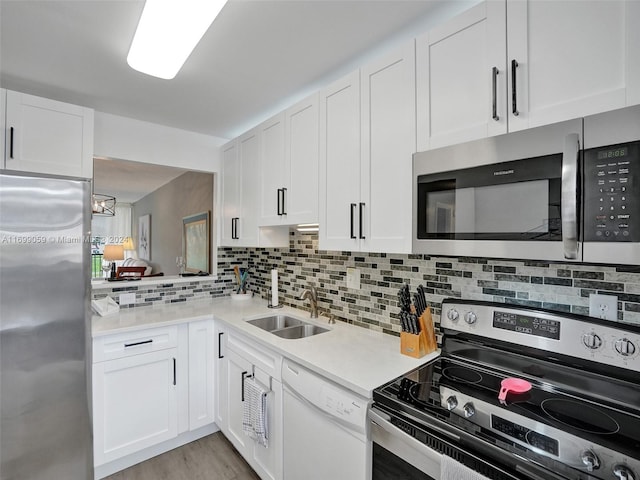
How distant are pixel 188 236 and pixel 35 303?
2788mm

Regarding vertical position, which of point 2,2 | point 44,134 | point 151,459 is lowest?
point 151,459

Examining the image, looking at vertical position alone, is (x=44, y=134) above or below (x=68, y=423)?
above

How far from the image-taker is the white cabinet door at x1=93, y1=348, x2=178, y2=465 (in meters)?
1.94

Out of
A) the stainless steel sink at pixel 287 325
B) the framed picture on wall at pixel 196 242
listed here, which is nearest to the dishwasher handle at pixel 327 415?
the stainless steel sink at pixel 287 325

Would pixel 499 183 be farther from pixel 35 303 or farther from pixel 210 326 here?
pixel 210 326

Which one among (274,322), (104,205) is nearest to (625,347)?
(274,322)

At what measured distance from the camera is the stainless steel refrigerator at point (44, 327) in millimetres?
1352

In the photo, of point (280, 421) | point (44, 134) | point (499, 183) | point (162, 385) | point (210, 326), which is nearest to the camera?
point (499, 183)

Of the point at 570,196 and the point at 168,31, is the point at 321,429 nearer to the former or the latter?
the point at 570,196

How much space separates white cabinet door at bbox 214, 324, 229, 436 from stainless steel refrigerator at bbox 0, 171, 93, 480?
832 millimetres

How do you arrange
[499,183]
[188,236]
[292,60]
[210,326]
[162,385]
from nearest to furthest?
1. [499,183]
2. [292,60]
3. [162,385]
4. [210,326]
5. [188,236]

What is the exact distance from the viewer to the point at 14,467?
1.39 metres

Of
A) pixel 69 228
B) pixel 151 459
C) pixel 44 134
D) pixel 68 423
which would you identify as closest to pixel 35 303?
pixel 69 228

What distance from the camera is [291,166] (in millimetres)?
2102
